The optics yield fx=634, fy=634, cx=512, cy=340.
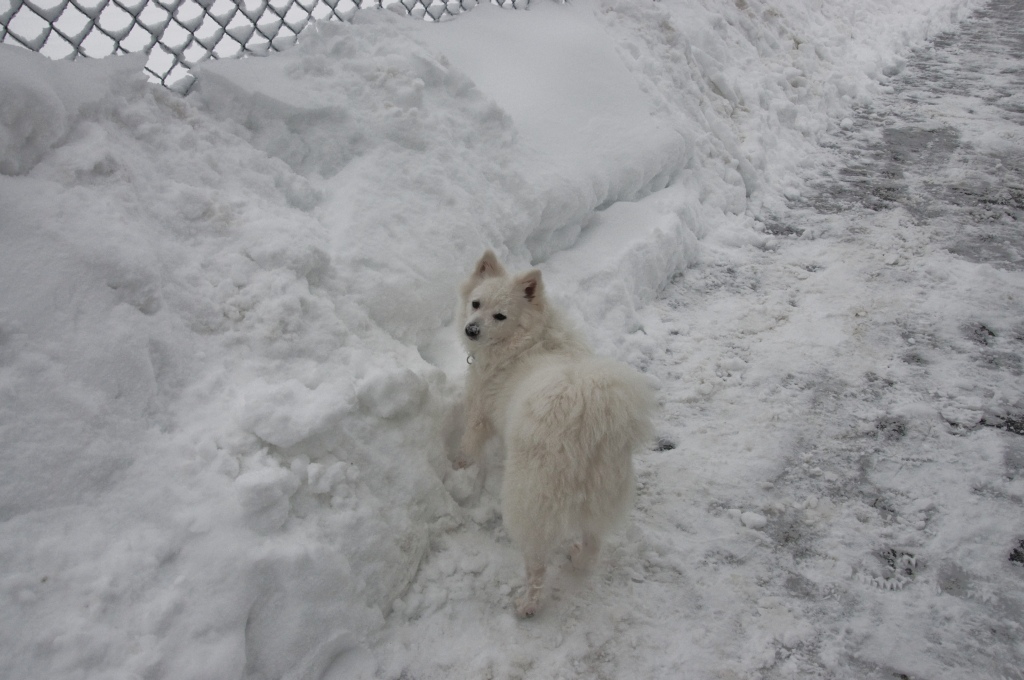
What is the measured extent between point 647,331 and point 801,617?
6.75 ft

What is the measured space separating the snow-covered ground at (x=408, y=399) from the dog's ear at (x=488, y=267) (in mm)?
289

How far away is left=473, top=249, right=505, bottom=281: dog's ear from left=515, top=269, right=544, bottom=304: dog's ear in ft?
0.53

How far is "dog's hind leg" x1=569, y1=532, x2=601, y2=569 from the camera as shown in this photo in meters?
2.72

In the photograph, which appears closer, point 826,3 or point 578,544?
point 578,544

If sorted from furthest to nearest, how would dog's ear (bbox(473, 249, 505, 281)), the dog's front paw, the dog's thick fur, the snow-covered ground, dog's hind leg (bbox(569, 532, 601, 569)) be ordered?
1. dog's ear (bbox(473, 249, 505, 281))
2. the dog's front paw
3. dog's hind leg (bbox(569, 532, 601, 569))
4. the dog's thick fur
5. the snow-covered ground

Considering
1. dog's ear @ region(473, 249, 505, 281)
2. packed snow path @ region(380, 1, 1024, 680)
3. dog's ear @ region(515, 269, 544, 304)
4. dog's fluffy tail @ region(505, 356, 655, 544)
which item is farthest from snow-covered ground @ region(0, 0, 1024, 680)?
dog's ear @ region(515, 269, 544, 304)

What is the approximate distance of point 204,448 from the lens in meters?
2.30

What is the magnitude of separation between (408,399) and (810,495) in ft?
6.57

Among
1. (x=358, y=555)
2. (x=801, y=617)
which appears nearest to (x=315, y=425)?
(x=358, y=555)

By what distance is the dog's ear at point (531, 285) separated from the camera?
10.2ft

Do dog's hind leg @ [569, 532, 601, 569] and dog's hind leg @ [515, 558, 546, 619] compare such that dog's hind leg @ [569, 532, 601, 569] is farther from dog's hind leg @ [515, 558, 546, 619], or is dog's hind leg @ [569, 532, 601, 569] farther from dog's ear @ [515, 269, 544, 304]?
dog's ear @ [515, 269, 544, 304]

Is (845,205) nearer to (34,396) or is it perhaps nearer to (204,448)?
(204,448)

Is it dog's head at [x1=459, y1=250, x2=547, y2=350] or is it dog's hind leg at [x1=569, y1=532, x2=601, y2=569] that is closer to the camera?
dog's hind leg at [x1=569, y1=532, x2=601, y2=569]

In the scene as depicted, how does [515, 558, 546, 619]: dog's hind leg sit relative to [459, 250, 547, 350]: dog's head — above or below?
below
